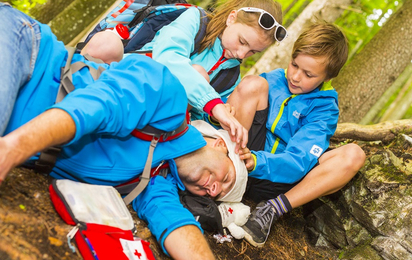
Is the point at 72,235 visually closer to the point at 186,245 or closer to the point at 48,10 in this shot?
the point at 186,245

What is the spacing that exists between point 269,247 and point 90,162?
1812 millimetres

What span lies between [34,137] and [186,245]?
1208 millimetres

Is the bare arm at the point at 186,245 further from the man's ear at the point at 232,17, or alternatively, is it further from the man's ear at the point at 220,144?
the man's ear at the point at 232,17

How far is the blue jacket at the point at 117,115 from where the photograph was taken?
1720 mm

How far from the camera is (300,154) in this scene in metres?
3.03

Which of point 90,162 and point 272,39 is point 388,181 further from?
point 90,162

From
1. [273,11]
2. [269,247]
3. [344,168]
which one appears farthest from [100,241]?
[273,11]

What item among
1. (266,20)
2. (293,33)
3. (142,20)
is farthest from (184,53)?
(293,33)

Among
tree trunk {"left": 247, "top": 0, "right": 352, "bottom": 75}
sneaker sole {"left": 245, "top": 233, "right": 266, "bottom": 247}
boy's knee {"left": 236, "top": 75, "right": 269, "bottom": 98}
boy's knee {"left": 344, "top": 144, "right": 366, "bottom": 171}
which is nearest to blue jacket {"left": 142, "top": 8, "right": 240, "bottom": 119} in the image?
boy's knee {"left": 236, "top": 75, "right": 269, "bottom": 98}

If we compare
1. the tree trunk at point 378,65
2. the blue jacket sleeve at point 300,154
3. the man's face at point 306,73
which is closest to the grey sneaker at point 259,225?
the blue jacket sleeve at point 300,154

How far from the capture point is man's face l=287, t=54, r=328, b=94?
323 cm

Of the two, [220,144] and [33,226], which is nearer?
[33,226]

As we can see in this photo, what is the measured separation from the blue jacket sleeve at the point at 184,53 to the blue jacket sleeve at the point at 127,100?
24.8 inches

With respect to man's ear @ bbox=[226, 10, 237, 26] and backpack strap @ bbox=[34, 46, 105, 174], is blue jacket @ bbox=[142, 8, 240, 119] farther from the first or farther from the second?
backpack strap @ bbox=[34, 46, 105, 174]
